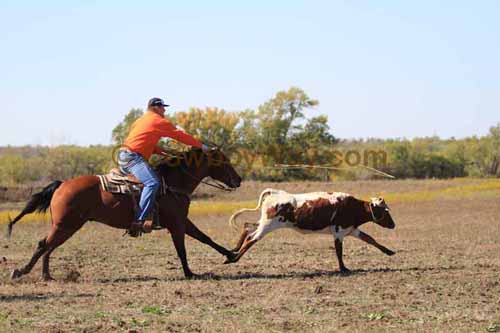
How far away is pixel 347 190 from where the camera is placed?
46531 millimetres

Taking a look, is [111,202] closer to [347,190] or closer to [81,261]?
[81,261]

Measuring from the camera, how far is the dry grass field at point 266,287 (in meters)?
10.2

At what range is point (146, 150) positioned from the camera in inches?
570

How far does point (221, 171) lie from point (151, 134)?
1770 millimetres

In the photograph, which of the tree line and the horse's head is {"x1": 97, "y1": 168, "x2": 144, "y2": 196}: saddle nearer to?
the horse's head

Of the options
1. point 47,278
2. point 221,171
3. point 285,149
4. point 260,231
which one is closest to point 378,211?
point 260,231

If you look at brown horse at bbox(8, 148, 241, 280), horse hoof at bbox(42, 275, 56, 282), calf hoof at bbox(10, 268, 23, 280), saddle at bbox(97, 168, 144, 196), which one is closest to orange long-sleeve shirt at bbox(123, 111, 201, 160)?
saddle at bbox(97, 168, 144, 196)

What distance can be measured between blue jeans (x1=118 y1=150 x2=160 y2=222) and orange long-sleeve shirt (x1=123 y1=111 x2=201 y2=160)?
143 mm

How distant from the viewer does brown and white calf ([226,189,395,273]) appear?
15.4 meters

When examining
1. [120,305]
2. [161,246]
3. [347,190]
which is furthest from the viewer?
[347,190]

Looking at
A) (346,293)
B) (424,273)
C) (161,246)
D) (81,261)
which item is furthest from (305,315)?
(161,246)

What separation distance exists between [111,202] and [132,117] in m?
61.8

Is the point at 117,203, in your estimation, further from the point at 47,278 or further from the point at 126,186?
the point at 47,278

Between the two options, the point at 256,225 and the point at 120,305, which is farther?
the point at 256,225
